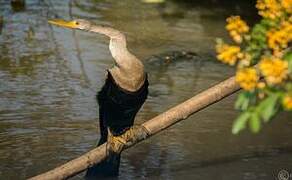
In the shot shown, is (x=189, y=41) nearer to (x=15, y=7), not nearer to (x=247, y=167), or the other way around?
(x=15, y=7)

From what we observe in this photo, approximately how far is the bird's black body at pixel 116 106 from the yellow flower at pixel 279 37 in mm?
2171

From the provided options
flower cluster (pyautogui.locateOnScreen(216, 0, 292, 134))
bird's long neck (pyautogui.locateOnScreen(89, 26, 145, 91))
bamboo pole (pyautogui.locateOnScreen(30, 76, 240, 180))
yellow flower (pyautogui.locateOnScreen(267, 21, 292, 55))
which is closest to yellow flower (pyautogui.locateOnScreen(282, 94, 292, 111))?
flower cluster (pyautogui.locateOnScreen(216, 0, 292, 134))

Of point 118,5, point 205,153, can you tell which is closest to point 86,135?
point 205,153

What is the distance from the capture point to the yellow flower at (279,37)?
6.97ft

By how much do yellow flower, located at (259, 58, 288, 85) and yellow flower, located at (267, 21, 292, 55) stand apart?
0.43 feet

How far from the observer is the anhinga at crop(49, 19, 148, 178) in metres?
4.25

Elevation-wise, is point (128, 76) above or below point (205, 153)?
above

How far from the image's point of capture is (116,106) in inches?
179

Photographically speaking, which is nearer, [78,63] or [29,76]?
[29,76]

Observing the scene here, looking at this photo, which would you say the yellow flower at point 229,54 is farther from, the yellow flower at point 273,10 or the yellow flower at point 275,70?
the yellow flower at point 273,10

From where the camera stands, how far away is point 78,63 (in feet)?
26.8

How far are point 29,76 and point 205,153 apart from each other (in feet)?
9.10

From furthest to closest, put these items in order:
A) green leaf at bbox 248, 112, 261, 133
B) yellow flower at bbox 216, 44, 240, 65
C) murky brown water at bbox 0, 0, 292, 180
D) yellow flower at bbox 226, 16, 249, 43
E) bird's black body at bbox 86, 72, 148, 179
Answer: murky brown water at bbox 0, 0, 292, 180 < bird's black body at bbox 86, 72, 148, 179 < yellow flower at bbox 226, 16, 249, 43 < yellow flower at bbox 216, 44, 240, 65 < green leaf at bbox 248, 112, 261, 133

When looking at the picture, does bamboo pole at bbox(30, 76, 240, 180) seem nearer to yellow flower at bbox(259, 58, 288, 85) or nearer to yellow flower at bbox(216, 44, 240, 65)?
yellow flower at bbox(216, 44, 240, 65)
